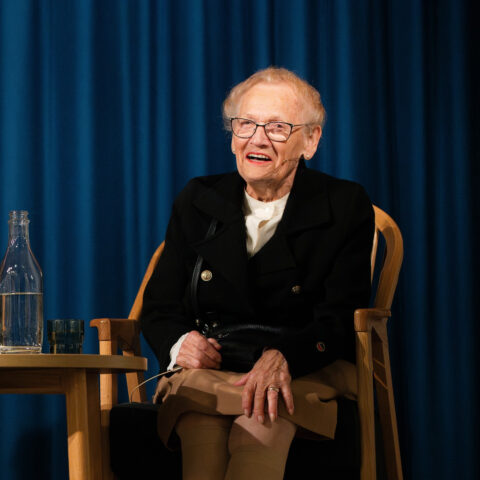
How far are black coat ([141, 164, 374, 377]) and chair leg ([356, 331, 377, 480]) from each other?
0.21ft

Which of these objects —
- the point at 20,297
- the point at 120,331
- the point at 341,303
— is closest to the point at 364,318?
the point at 341,303

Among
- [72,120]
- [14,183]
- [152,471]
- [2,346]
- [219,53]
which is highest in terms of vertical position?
[219,53]

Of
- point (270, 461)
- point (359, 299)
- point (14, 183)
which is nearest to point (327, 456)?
point (270, 461)

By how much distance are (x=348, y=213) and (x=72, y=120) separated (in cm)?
136

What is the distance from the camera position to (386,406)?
8.20 feet

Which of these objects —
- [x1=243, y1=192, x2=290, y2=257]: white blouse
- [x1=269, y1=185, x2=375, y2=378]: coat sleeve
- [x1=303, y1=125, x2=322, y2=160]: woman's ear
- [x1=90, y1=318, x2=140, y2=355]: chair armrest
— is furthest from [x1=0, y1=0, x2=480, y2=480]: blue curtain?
[x1=269, y1=185, x2=375, y2=378]: coat sleeve

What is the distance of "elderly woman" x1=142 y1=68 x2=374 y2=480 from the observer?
193 centimetres

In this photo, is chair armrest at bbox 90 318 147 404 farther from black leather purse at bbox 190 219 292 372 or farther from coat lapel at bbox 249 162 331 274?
coat lapel at bbox 249 162 331 274

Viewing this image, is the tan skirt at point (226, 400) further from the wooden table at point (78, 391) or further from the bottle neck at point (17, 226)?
the bottle neck at point (17, 226)

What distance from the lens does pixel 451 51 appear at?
3334 millimetres

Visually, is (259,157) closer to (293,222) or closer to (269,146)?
(269,146)

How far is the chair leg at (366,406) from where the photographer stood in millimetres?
2047

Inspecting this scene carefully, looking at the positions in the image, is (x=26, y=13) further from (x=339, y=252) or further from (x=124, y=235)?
(x=339, y=252)

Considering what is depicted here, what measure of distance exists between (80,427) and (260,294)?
0.87 metres
